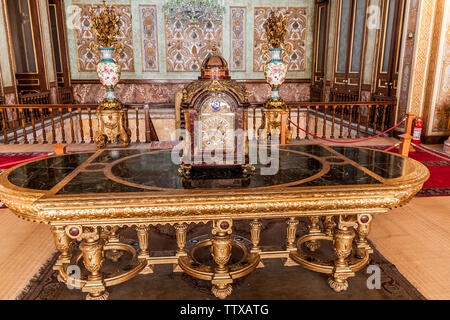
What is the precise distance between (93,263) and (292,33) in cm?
1007

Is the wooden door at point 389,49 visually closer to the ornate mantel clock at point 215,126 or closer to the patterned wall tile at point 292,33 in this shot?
the patterned wall tile at point 292,33

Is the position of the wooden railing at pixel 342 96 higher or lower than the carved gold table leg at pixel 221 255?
higher

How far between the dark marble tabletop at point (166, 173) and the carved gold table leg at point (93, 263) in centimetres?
31

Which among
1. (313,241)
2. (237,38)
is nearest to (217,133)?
(313,241)

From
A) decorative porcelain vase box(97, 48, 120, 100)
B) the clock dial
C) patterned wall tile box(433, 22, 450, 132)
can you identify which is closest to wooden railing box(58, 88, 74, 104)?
decorative porcelain vase box(97, 48, 120, 100)

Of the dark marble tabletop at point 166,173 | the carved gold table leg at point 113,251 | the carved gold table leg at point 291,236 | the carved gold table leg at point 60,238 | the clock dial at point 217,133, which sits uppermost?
the clock dial at point 217,133

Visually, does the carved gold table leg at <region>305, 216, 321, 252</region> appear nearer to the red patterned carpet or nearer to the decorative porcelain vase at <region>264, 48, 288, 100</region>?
the red patterned carpet

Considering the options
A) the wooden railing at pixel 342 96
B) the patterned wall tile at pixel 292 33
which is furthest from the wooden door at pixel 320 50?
the wooden railing at pixel 342 96

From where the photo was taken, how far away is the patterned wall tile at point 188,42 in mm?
10078

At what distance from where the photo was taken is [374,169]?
7.34 feet

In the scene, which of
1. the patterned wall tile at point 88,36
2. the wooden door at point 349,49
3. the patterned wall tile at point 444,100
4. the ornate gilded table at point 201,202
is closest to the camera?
the ornate gilded table at point 201,202
